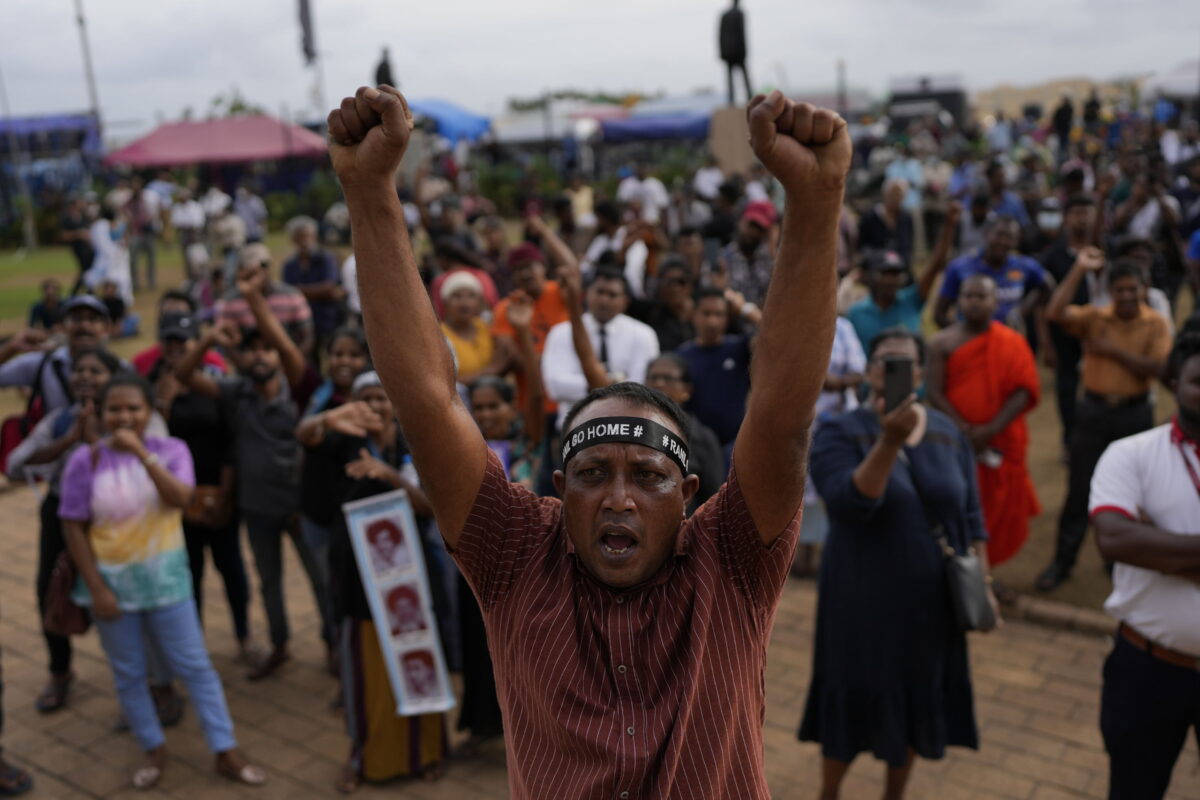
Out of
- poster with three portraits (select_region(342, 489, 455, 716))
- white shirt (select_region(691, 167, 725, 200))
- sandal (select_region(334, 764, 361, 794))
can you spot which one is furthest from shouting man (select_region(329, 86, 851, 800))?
white shirt (select_region(691, 167, 725, 200))

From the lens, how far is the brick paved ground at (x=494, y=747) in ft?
14.9

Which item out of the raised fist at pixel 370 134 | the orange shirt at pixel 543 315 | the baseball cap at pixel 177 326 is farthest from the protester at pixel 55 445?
the raised fist at pixel 370 134

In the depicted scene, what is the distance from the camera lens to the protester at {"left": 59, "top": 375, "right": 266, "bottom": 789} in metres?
4.50

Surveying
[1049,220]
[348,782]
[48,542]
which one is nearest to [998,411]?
[348,782]

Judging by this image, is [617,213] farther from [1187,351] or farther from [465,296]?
[1187,351]

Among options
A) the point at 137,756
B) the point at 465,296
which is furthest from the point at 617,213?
the point at 137,756

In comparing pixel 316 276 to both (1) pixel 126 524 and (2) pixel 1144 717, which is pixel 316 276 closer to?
(1) pixel 126 524

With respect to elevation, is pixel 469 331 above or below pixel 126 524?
above

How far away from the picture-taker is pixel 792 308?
1.65m

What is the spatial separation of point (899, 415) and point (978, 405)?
260 centimetres

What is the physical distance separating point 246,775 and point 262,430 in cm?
166

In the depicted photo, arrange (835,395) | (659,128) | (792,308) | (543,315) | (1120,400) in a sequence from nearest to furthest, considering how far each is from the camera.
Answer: (792,308) < (1120,400) < (835,395) < (543,315) < (659,128)

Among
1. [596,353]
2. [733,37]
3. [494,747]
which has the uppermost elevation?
[733,37]

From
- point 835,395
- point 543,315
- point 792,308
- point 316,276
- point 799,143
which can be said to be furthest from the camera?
point 316,276
